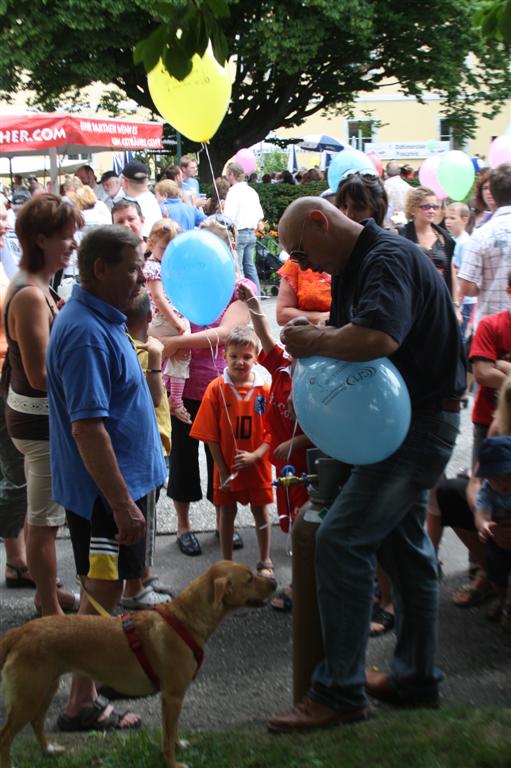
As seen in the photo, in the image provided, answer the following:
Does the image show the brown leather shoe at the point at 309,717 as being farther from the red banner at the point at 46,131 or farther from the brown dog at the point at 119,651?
the red banner at the point at 46,131

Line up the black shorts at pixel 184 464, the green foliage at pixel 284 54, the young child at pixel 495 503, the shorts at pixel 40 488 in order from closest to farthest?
the young child at pixel 495 503, the shorts at pixel 40 488, the black shorts at pixel 184 464, the green foliage at pixel 284 54

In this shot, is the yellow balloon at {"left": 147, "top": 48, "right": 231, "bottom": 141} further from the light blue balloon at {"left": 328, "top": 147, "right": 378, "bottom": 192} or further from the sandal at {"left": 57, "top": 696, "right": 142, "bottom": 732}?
the sandal at {"left": 57, "top": 696, "right": 142, "bottom": 732}

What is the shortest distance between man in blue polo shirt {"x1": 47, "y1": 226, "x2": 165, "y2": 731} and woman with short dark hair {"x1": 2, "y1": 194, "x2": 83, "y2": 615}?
0.59 metres

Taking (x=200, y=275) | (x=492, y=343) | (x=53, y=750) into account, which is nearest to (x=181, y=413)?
(x=200, y=275)

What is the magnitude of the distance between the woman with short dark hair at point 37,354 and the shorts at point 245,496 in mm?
1127

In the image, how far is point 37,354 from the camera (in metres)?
3.89

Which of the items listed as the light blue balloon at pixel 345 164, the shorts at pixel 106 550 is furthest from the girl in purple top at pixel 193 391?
the light blue balloon at pixel 345 164

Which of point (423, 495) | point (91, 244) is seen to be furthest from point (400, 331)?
point (91, 244)

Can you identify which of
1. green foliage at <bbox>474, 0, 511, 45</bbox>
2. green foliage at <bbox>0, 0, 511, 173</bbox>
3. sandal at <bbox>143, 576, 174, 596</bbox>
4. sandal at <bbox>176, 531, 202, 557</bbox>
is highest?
green foliage at <bbox>0, 0, 511, 173</bbox>

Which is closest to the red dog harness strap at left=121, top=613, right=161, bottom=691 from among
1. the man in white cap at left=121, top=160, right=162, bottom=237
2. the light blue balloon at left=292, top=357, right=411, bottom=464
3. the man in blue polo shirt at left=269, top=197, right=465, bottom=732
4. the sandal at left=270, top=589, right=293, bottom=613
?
the man in blue polo shirt at left=269, top=197, right=465, bottom=732

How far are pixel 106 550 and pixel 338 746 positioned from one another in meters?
1.08

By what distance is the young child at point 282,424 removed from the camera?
455cm

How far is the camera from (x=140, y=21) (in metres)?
25.3

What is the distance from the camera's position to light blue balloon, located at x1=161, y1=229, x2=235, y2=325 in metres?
5.05
